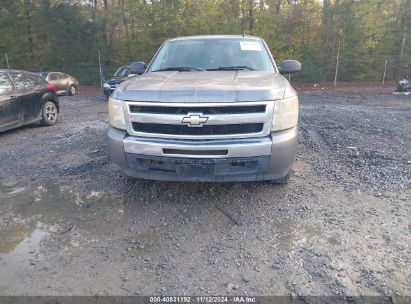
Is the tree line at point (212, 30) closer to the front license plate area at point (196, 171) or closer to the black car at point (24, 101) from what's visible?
the black car at point (24, 101)

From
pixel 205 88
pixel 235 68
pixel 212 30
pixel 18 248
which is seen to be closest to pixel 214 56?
pixel 235 68

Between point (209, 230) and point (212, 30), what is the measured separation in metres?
20.0

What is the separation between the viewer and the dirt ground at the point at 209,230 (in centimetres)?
271

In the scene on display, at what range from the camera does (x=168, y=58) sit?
17.2 feet

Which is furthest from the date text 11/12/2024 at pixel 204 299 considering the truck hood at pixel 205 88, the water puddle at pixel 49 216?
the truck hood at pixel 205 88

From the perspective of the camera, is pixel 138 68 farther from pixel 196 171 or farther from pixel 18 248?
pixel 18 248

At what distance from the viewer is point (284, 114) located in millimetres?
3580

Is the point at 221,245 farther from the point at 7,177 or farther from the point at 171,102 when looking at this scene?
the point at 7,177

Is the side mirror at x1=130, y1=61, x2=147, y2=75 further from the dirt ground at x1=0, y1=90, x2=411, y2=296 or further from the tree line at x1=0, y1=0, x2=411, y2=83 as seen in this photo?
the tree line at x1=0, y1=0, x2=411, y2=83

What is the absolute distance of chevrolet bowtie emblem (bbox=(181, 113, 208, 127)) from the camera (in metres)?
3.47

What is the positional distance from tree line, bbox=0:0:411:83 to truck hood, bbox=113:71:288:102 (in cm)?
1768

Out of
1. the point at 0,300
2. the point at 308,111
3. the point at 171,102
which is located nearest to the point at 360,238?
the point at 171,102

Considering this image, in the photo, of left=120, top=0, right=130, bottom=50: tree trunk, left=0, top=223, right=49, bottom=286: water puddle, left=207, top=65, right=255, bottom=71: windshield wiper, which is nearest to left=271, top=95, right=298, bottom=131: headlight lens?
left=207, top=65, right=255, bottom=71: windshield wiper

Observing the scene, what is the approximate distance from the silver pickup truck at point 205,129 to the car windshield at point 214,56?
0.91m
